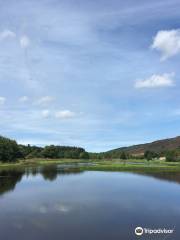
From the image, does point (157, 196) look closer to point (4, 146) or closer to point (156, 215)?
point (156, 215)

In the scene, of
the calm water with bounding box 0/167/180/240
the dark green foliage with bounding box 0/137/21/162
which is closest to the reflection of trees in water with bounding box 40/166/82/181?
the calm water with bounding box 0/167/180/240

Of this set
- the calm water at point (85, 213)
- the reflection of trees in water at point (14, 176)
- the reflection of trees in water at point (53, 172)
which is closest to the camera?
the calm water at point (85, 213)

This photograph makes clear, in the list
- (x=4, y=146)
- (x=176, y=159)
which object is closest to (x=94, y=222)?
(x=4, y=146)

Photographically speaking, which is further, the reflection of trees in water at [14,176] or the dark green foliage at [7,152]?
the dark green foliage at [7,152]

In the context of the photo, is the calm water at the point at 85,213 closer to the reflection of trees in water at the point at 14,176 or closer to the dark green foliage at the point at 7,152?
the reflection of trees in water at the point at 14,176

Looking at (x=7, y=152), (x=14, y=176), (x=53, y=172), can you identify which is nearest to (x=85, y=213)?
(x=14, y=176)

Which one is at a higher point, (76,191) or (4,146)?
(4,146)

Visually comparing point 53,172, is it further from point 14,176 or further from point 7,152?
point 7,152

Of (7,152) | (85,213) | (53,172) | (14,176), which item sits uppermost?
(7,152)

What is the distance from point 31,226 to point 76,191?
2182 cm

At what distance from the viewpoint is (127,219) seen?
29.2m

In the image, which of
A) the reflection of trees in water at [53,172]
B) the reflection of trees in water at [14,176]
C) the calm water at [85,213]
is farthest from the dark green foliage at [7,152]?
the calm water at [85,213]

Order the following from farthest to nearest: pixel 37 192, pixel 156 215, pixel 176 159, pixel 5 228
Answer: pixel 176 159 → pixel 37 192 → pixel 156 215 → pixel 5 228

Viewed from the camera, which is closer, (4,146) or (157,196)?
(157,196)
